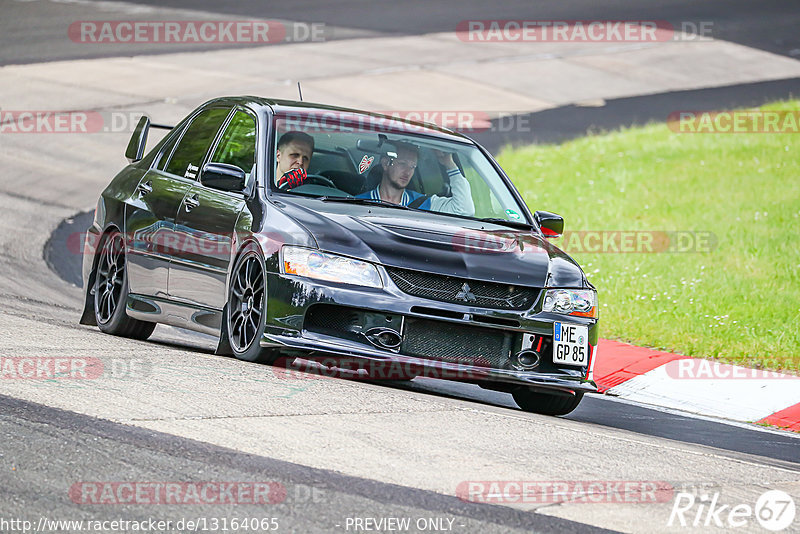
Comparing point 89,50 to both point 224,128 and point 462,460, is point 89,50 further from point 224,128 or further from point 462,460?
point 462,460

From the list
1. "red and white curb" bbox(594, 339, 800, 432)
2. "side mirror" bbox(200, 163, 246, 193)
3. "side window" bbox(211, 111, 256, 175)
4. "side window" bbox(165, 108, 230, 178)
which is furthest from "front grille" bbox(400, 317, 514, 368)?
"red and white curb" bbox(594, 339, 800, 432)

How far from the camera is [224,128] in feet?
30.2

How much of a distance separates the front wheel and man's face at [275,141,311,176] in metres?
0.76

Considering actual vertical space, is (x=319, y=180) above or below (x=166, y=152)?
below

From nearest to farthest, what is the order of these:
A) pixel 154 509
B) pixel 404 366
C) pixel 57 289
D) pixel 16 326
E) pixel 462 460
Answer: pixel 154 509 < pixel 462 460 < pixel 404 366 < pixel 16 326 < pixel 57 289

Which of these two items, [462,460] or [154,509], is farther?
[462,460]

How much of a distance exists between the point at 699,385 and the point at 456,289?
3509 mm

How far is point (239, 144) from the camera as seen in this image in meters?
8.89

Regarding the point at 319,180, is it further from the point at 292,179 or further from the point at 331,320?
the point at 331,320

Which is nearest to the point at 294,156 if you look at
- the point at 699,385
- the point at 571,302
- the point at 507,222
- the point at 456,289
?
the point at 507,222

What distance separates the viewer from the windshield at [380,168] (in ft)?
27.9

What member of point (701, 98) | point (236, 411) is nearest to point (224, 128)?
point (236, 411)

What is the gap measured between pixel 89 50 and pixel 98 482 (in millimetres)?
22551

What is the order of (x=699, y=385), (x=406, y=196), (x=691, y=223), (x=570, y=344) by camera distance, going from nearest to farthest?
(x=570, y=344), (x=406, y=196), (x=699, y=385), (x=691, y=223)
